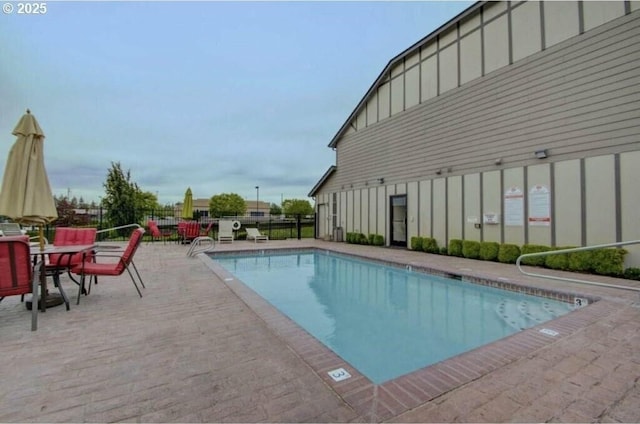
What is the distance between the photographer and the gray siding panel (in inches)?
235

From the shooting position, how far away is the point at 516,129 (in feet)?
25.3

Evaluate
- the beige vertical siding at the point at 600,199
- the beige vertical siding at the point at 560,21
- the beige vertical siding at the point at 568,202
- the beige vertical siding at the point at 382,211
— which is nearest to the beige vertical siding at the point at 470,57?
the beige vertical siding at the point at 560,21

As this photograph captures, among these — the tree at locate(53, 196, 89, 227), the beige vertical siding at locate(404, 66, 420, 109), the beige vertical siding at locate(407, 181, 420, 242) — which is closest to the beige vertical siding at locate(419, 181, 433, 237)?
the beige vertical siding at locate(407, 181, 420, 242)

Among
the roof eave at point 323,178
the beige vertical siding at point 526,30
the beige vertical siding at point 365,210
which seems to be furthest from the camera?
the roof eave at point 323,178

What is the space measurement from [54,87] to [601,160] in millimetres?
14738

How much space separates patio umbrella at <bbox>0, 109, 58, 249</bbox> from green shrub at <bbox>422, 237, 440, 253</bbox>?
931cm

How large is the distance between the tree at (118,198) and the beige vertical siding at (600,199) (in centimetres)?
1613

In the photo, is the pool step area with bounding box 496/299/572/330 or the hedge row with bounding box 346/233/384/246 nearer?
the pool step area with bounding box 496/299/572/330

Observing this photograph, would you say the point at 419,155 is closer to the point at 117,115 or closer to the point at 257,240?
the point at 257,240

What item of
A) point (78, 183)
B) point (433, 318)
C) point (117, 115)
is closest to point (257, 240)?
point (117, 115)

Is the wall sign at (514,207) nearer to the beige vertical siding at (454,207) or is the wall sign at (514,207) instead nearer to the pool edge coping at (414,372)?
the beige vertical siding at (454,207)

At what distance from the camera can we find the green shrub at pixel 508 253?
7436 mm

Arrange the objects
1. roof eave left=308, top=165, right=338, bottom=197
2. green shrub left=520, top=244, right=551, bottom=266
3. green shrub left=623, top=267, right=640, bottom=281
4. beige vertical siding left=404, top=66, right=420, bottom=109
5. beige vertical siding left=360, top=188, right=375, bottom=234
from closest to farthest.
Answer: green shrub left=623, top=267, right=640, bottom=281
green shrub left=520, top=244, right=551, bottom=266
beige vertical siding left=404, top=66, right=420, bottom=109
beige vertical siding left=360, top=188, right=375, bottom=234
roof eave left=308, top=165, right=338, bottom=197

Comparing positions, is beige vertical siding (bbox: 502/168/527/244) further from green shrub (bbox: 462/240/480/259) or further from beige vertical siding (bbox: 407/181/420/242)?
beige vertical siding (bbox: 407/181/420/242)
